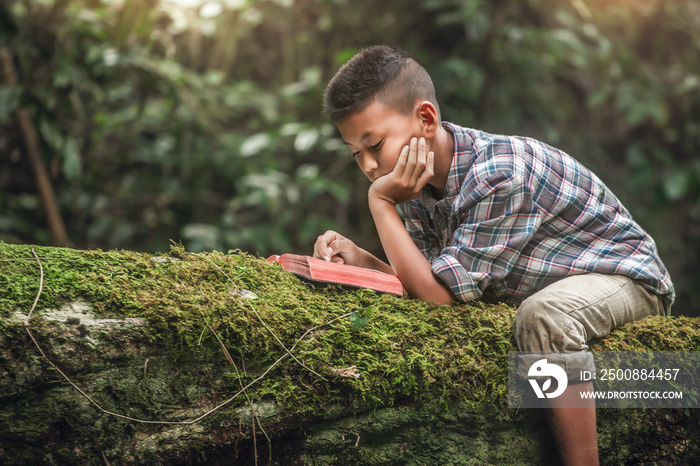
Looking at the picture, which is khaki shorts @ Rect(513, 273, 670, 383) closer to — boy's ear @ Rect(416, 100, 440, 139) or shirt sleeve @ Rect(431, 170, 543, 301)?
shirt sleeve @ Rect(431, 170, 543, 301)

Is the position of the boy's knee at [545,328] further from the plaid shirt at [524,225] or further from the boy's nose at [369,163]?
the boy's nose at [369,163]

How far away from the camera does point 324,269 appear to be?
1.88 m

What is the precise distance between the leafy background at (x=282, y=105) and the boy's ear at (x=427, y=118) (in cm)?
214

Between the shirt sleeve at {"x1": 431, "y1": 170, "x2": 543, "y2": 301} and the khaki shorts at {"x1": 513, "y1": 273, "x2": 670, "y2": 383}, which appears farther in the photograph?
the shirt sleeve at {"x1": 431, "y1": 170, "x2": 543, "y2": 301}

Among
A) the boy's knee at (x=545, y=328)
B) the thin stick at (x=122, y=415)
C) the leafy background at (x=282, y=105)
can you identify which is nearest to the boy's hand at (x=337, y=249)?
the thin stick at (x=122, y=415)

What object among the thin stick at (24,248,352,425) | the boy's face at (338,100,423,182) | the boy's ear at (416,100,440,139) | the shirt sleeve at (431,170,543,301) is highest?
the boy's ear at (416,100,440,139)

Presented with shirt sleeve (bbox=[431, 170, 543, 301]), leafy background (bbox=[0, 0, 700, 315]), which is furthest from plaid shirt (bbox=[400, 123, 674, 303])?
leafy background (bbox=[0, 0, 700, 315])

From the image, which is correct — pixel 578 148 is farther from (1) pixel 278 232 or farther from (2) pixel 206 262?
(2) pixel 206 262

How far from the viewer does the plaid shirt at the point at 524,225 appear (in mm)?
1867

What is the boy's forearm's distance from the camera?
6.15ft

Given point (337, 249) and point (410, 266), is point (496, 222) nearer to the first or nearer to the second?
point (410, 266)

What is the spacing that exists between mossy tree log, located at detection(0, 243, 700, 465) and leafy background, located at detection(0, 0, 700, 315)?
2481 mm

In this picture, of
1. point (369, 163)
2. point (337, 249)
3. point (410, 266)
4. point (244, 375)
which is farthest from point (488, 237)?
point (244, 375)

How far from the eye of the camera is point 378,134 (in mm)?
1994
